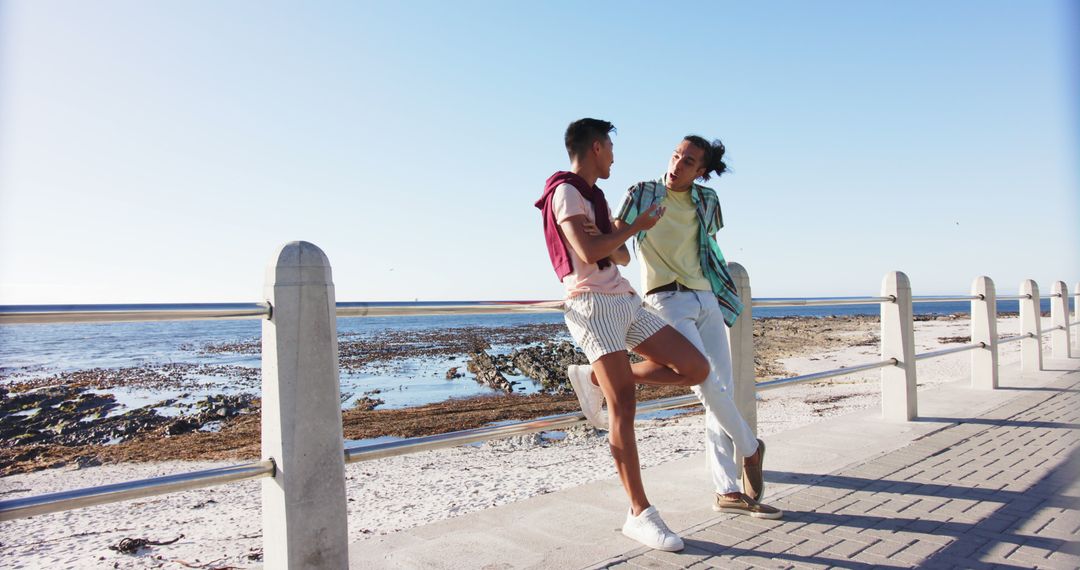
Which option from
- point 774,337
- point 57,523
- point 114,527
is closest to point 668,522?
point 114,527

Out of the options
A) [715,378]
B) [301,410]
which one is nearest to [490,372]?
[715,378]

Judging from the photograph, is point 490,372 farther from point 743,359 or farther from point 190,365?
point 743,359

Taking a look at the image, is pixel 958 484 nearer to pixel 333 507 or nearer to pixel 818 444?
pixel 818 444

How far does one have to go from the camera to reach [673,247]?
3615mm

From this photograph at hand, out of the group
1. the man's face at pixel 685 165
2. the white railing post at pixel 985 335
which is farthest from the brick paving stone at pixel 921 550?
the white railing post at pixel 985 335

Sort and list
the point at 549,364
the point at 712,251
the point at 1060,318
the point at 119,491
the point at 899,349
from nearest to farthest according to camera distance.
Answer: the point at 119,491
the point at 712,251
the point at 899,349
the point at 1060,318
the point at 549,364

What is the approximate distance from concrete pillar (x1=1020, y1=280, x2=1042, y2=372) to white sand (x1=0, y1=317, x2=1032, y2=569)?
2.60 metres

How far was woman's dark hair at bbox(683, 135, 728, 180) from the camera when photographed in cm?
364

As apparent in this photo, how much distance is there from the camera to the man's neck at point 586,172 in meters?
3.12

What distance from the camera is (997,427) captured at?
18.2ft

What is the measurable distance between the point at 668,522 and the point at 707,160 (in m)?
1.86

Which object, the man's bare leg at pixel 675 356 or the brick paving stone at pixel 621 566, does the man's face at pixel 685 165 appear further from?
the brick paving stone at pixel 621 566

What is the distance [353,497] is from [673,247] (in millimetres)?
4563

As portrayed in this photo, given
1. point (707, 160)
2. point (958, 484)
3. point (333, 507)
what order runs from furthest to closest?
point (958, 484) → point (707, 160) → point (333, 507)
